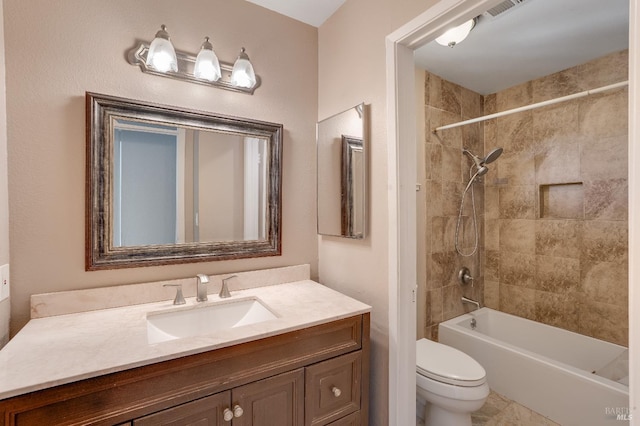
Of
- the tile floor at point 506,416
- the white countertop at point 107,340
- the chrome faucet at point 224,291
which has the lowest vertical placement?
the tile floor at point 506,416

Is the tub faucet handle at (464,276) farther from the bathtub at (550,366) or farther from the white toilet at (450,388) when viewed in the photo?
the white toilet at (450,388)

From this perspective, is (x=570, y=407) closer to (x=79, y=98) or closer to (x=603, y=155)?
(x=603, y=155)

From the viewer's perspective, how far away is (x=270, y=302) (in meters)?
1.39

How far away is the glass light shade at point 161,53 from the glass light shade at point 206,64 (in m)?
0.11

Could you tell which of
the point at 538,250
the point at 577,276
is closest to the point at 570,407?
the point at 577,276

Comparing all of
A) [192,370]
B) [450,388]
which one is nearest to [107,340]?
[192,370]

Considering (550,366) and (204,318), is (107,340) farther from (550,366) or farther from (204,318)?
(550,366)

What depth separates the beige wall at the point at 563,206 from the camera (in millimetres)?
2086

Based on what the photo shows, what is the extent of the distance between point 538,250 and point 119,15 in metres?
3.28

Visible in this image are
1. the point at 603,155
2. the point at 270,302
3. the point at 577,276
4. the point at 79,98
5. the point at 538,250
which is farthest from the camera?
the point at 538,250

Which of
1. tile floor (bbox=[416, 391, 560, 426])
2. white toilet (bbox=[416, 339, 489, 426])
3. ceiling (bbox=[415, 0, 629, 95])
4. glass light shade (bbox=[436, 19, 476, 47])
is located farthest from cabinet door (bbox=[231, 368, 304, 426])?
ceiling (bbox=[415, 0, 629, 95])

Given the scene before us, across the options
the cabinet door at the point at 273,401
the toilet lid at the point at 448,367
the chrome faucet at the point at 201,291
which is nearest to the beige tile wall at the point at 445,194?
the toilet lid at the point at 448,367

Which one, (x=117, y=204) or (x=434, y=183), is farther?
(x=434, y=183)

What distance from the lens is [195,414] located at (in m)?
0.93
